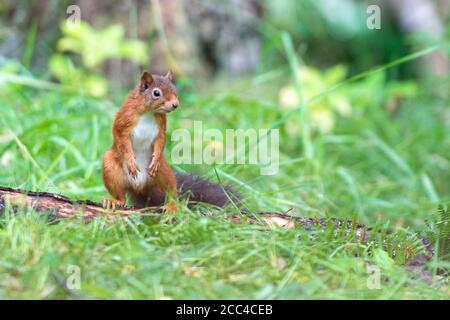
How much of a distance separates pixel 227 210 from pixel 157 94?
601mm

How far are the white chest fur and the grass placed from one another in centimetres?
40

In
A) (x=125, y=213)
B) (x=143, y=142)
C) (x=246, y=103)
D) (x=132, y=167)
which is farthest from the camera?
(x=246, y=103)

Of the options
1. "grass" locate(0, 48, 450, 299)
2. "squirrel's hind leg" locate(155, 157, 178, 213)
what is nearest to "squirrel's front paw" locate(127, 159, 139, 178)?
"squirrel's hind leg" locate(155, 157, 178, 213)

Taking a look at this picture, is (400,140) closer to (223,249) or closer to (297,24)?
(297,24)

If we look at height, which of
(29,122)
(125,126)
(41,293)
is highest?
(29,122)

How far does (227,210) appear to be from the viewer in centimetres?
358

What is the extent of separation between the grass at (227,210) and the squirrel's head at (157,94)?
55 cm

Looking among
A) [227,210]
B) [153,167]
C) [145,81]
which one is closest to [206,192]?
[227,210]

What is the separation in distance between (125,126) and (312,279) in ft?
3.89

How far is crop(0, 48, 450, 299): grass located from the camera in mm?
2832

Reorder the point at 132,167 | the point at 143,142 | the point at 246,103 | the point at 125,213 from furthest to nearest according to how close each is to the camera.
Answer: the point at 246,103 → the point at 143,142 → the point at 132,167 → the point at 125,213

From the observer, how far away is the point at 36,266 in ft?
9.15

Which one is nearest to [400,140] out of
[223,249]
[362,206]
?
[362,206]

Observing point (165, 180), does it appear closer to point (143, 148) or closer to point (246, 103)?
point (143, 148)
